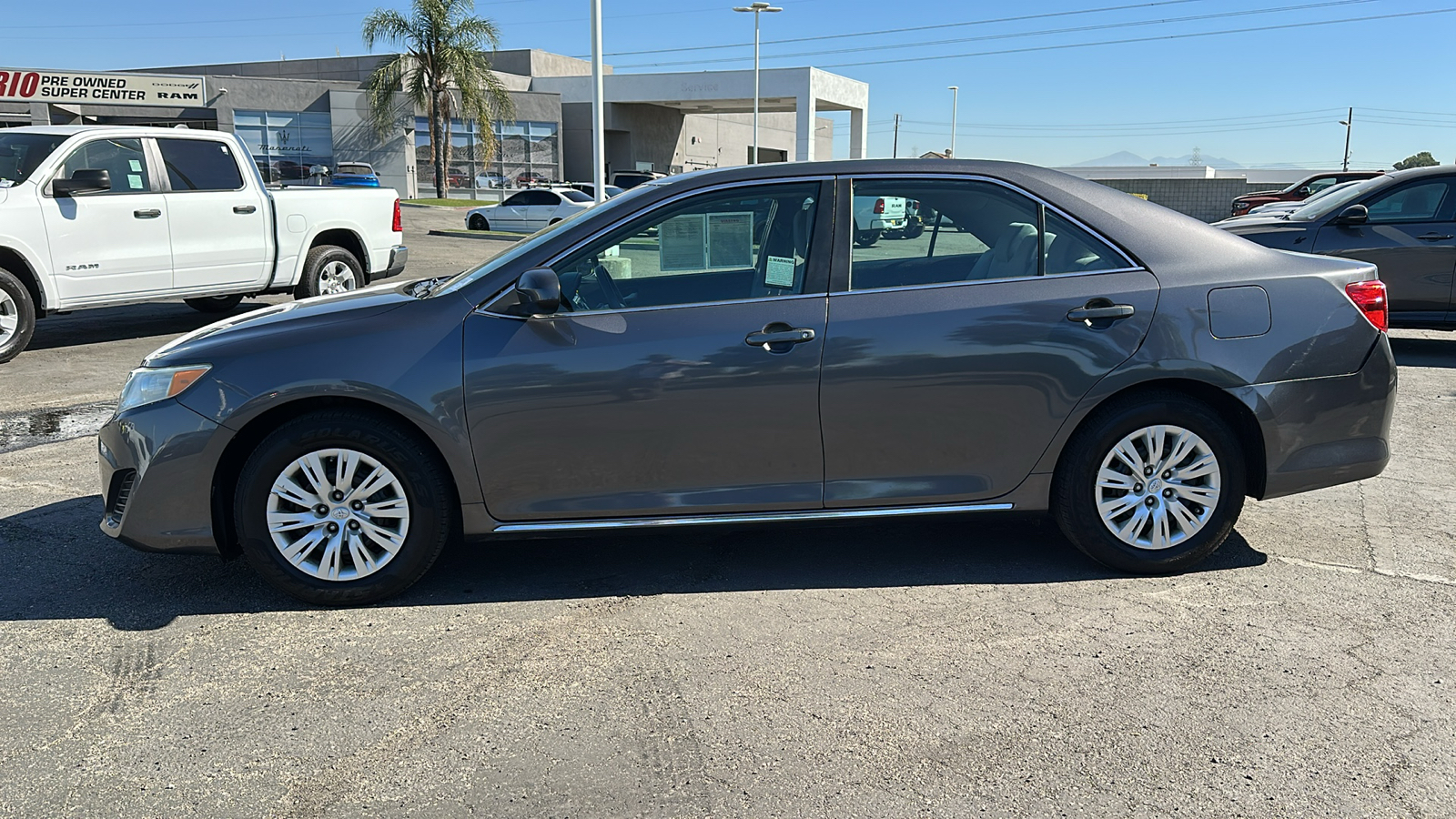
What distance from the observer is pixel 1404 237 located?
374 inches

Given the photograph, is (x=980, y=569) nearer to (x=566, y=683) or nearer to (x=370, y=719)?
(x=566, y=683)

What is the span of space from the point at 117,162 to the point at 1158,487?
30.1 feet

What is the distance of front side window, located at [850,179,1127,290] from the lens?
13.8 feet

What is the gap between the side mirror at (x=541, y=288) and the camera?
12.8 ft

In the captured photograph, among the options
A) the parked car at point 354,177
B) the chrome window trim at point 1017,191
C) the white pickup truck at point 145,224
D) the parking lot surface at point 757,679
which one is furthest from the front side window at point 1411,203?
the parked car at point 354,177

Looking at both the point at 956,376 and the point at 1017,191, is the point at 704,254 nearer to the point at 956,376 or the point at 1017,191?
the point at 956,376

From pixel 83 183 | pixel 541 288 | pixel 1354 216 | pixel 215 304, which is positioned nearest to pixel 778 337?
pixel 541 288

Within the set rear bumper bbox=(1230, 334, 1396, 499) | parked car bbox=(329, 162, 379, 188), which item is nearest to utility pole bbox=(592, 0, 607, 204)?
rear bumper bbox=(1230, 334, 1396, 499)

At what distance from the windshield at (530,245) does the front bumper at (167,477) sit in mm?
984

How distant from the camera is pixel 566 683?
11.5ft

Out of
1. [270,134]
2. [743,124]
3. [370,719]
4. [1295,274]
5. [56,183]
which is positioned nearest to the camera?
[370,719]

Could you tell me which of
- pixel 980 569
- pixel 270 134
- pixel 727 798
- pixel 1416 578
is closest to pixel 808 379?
pixel 980 569

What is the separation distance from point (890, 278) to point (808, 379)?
A: 53 cm

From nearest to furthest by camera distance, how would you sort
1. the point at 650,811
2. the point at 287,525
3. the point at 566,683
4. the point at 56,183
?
1. the point at 650,811
2. the point at 566,683
3. the point at 287,525
4. the point at 56,183
